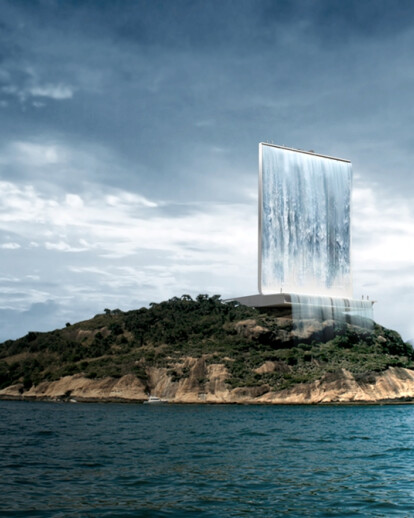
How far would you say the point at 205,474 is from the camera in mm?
20406

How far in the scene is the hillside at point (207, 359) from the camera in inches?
3236

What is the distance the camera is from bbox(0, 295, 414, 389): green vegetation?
87062mm

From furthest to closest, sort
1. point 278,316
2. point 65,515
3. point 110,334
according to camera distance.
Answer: point 110,334, point 278,316, point 65,515

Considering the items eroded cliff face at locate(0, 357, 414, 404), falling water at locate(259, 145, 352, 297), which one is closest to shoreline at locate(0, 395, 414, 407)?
eroded cliff face at locate(0, 357, 414, 404)

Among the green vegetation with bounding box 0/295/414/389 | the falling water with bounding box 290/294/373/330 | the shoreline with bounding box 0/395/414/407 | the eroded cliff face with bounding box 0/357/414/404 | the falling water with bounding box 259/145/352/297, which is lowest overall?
the shoreline with bounding box 0/395/414/407

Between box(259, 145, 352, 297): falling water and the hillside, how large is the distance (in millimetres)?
6814

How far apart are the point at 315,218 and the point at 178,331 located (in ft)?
90.6

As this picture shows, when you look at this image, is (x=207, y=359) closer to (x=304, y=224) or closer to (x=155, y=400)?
(x=155, y=400)

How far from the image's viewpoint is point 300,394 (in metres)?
80.1

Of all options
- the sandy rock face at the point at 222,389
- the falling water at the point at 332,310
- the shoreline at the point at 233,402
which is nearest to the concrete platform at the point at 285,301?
the falling water at the point at 332,310

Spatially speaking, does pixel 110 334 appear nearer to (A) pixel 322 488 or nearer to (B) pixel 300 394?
(B) pixel 300 394

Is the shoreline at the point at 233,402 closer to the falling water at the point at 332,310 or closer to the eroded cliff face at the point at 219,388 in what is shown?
the eroded cliff face at the point at 219,388

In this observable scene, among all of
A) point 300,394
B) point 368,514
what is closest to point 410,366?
point 300,394

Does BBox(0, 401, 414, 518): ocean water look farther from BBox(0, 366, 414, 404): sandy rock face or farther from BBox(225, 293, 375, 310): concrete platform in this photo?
BBox(225, 293, 375, 310): concrete platform
